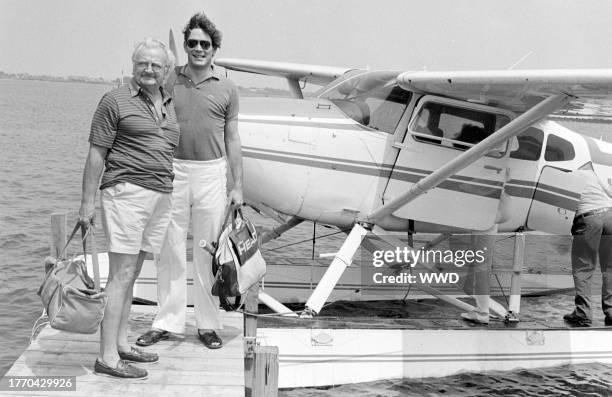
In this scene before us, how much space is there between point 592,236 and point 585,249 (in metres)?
0.15

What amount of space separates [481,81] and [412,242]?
1.61 m

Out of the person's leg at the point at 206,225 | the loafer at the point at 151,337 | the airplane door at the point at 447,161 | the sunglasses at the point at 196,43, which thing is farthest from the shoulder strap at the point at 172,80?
the airplane door at the point at 447,161

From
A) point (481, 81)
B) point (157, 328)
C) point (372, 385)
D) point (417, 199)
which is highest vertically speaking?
point (481, 81)

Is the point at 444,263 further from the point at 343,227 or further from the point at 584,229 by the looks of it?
the point at 584,229

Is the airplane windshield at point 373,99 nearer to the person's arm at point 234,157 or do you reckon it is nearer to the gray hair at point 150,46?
the person's arm at point 234,157

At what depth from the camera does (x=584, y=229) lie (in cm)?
768

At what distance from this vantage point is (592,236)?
7.58 m

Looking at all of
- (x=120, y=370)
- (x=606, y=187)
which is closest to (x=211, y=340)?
(x=120, y=370)

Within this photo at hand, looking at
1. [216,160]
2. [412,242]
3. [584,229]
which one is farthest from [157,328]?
[584,229]

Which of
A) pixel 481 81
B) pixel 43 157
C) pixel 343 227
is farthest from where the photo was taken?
pixel 43 157

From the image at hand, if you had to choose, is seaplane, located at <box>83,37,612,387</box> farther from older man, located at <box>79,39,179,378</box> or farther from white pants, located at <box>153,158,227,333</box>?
older man, located at <box>79,39,179,378</box>

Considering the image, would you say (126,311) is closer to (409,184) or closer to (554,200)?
(409,184)

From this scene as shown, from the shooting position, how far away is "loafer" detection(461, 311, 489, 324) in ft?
25.3

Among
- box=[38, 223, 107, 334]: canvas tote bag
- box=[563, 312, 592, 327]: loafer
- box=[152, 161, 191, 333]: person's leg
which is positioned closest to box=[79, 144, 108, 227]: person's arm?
box=[38, 223, 107, 334]: canvas tote bag
